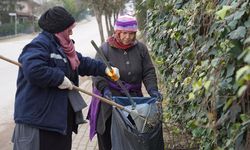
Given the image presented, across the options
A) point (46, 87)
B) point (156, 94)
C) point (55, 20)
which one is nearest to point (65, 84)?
point (46, 87)

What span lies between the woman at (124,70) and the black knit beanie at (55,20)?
80 cm

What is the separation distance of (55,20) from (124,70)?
1.11m

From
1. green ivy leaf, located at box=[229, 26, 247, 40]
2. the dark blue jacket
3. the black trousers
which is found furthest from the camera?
the black trousers

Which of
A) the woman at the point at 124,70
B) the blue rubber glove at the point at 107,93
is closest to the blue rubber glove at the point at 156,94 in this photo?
the woman at the point at 124,70

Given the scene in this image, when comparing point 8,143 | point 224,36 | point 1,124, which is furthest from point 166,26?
point 1,124

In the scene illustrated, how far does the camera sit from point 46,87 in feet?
12.5

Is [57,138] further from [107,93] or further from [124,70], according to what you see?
[124,70]

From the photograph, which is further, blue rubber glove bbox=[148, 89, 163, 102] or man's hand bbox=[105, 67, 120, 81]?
blue rubber glove bbox=[148, 89, 163, 102]

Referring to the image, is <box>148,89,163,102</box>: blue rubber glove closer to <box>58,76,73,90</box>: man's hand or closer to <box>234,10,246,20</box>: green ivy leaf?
<box>58,76,73,90</box>: man's hand

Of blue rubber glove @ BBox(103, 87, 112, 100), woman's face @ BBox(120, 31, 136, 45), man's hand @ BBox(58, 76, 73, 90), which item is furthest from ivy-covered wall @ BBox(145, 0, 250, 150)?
man's hand @ BBox(58, 76, 73, 90)

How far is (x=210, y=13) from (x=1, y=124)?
6.34 meters

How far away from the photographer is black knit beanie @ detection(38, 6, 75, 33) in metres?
3.88

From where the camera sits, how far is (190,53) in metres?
3.43

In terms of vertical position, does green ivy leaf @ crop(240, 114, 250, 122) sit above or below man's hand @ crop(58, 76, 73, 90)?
above
